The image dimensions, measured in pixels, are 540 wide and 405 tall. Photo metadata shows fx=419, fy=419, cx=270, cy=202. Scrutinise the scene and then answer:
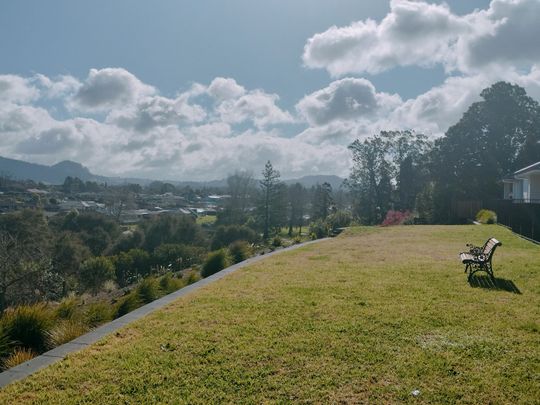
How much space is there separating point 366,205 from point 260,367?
143 feet

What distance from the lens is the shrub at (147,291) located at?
8211 mm

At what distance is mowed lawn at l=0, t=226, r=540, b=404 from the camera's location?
3512 mm

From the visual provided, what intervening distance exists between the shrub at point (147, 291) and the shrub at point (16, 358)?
330 cm

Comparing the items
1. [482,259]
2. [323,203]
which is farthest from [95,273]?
[323,203]

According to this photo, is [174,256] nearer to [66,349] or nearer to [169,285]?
[169,285]

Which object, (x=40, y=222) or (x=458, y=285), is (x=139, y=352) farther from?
(x=40, y=222)

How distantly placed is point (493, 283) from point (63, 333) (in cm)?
693

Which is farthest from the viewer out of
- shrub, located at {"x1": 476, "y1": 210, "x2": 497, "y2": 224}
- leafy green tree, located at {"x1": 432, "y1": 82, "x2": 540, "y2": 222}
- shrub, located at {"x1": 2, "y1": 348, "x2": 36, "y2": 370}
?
leafy green tree, located at {"x1": 432, "y1": 82, "x2": 540, "y2": 222}

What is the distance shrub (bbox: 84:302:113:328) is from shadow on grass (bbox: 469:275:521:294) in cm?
611

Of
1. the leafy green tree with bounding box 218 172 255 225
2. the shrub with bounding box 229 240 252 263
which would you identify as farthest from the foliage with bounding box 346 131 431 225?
the shrub with bounding box 229 240 252 263

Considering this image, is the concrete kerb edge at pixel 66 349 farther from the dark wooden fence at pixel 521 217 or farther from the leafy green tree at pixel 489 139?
the leafy green tree at pixel 489 139

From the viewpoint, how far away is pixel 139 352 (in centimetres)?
443

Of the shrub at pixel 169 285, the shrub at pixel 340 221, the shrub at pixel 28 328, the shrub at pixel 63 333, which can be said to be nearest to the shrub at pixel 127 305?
the shrub at pixel 169 285

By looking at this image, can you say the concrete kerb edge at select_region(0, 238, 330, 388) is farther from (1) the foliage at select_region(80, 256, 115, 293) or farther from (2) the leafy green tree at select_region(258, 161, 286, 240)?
(2) the leafy green tree at select_region(258, 161, 286, 240)
